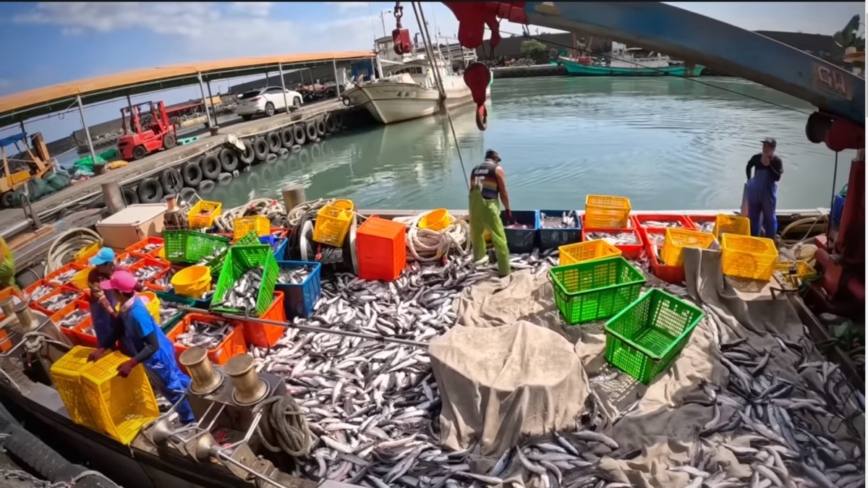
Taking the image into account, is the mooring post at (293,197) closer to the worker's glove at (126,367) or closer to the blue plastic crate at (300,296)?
the blue plastic crate at (300,296)

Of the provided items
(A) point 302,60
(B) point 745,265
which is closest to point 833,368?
(B) point 745,265

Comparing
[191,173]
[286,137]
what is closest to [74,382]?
[191,173]

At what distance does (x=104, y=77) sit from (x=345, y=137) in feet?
33.9

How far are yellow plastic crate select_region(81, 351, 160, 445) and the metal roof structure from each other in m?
12.6

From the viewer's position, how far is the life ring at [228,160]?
17.8 m

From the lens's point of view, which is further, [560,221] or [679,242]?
[560,221]

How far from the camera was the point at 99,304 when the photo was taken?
13.2 feet

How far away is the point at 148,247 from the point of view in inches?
299

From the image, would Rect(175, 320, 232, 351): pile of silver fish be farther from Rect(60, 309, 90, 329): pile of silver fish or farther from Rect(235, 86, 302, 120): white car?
Rect(235, 86, 302, 120): white car

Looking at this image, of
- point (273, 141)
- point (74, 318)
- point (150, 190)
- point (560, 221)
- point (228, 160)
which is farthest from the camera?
point (273, 141)

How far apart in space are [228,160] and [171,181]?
9.20 ft

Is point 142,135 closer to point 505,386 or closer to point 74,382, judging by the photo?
point 74,382

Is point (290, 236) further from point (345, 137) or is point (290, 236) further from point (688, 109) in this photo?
point (688, 109)

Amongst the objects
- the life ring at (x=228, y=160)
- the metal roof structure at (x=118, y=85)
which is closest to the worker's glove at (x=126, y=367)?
the metal roof structure at (x=118, y=85)
